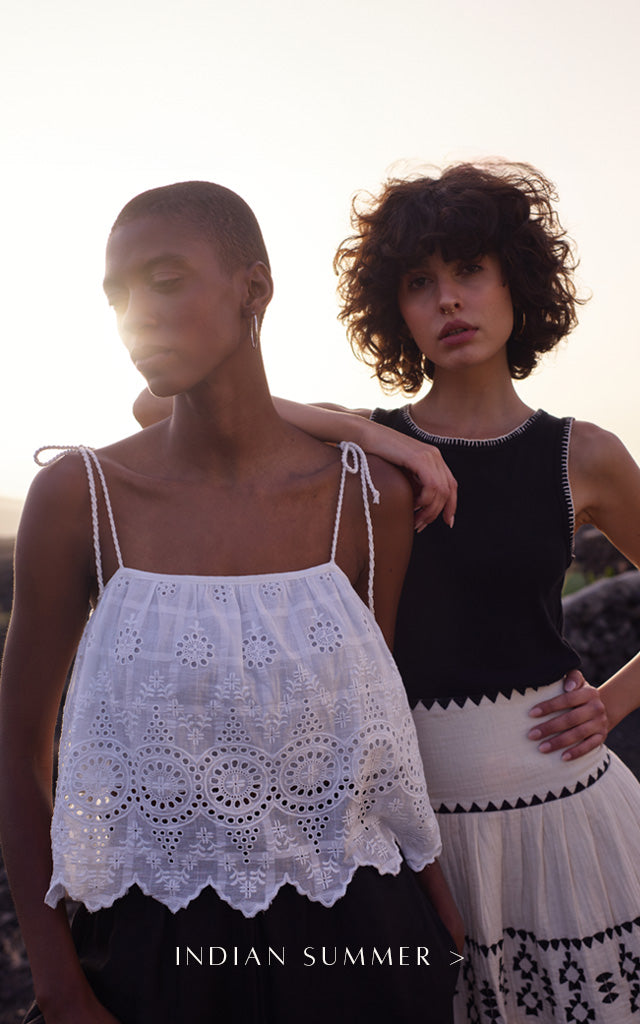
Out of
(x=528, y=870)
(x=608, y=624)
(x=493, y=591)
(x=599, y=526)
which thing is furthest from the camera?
(x=608, y=624)

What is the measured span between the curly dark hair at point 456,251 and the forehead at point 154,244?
3.26ft

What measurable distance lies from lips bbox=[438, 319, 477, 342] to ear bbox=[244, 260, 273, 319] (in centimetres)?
74

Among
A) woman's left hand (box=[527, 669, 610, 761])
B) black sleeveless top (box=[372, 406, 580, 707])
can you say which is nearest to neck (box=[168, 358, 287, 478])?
black sleeveless top (box=[372, 406, 580, 707])

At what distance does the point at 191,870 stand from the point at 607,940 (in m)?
1.30

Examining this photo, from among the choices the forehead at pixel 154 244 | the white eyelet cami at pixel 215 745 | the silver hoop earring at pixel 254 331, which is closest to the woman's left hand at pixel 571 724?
the white eyelet cami at pixel 215 745

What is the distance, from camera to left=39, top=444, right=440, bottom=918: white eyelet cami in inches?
61.8

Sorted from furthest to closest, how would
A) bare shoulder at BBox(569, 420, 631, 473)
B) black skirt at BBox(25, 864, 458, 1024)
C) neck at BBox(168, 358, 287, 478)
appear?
bare shoulder at BBox(569, 420, 631, 473)
neck at BBox(168, 358, 287, 478)
black skirt at BBox(25, 864, 458, 1024)

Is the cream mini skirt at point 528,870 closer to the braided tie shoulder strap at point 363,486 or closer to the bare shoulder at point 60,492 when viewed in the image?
the braided tie shoulder strap at point 363,486

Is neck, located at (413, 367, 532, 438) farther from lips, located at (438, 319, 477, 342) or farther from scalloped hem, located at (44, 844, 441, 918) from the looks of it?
scalloped hem, located at (44, 844, 441, 918)

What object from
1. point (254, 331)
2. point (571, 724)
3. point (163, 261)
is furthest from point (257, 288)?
point (571, 724)

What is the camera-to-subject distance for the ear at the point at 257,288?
6.00ft

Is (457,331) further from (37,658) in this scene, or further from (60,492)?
(37,658)

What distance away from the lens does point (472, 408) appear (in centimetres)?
265

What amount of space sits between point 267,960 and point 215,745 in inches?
16.4
